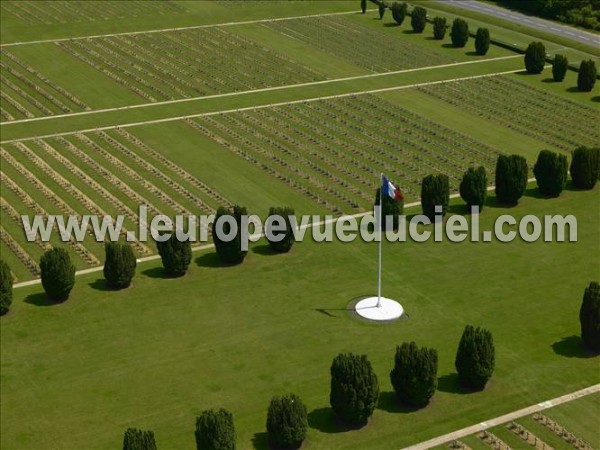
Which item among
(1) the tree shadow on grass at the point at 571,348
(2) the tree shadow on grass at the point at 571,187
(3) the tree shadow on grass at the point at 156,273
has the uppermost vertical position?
(2) the tree shadow on grass at the point at 571,187

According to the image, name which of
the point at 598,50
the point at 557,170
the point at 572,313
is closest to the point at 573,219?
the point at 557,170

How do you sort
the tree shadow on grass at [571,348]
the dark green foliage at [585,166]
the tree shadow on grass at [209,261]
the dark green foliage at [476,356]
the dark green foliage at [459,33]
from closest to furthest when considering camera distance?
the dark green foliage at [476,356] → the tree shadow on grass at [571,348] → the tree shadow on grass at [209,261] → the dark green foliage at [585,166] → the dark green foliage at [459,33]

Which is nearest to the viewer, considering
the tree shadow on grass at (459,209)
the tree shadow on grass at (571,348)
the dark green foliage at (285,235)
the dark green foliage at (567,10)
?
the tree shadow on grass at (571,348)

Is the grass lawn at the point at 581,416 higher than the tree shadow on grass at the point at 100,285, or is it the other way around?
the grass lawn at the point at 581,416

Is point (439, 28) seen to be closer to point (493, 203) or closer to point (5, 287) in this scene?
point (493, 203)

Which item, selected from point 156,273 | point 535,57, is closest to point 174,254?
point 156,273

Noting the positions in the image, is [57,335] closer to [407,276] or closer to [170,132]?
[407,276]

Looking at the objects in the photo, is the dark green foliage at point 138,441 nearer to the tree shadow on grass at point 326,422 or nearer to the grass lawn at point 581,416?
the tree shadow on grass at point 326,422

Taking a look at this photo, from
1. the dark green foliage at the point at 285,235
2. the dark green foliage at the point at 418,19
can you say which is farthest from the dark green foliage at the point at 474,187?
the dark green foliage at the point at 418,19

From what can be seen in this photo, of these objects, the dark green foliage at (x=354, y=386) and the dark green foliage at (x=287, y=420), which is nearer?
the dark green foliage at (x=287, y=420)
